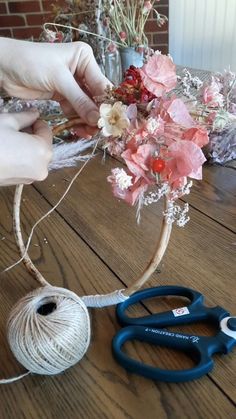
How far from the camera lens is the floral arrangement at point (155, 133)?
0.40 meters

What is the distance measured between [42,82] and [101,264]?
0.26 meters

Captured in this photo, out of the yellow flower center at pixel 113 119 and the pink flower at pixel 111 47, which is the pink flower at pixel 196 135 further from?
the pink flower at pixel 111 47

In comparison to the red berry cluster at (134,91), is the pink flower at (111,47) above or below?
below

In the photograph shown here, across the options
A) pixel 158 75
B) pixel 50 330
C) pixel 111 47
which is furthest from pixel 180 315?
pixel 111 47

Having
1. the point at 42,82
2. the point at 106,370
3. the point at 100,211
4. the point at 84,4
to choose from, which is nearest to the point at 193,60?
the point at 84,4

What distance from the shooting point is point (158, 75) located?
41cm

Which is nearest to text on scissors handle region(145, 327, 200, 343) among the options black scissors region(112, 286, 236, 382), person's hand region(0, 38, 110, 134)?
black scissors region(112, 286, 236, 382)

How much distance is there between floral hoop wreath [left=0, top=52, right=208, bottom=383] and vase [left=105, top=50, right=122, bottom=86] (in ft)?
2.15

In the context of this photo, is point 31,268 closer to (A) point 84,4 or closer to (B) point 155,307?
(B) point 155,307

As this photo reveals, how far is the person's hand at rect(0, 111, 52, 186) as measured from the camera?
44cm

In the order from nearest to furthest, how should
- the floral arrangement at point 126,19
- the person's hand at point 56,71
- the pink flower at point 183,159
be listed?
the pink flower at point 183,159 < the person's hand at point 56,71 < the floral arrangement at point 126,19

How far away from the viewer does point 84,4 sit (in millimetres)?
1058

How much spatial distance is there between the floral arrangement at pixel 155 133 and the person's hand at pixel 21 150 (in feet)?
0.29

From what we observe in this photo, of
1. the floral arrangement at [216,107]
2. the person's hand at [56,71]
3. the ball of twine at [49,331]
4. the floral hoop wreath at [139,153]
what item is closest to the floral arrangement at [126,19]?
the floral arrangement at [216,107]
